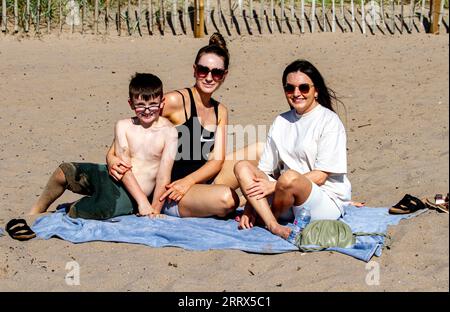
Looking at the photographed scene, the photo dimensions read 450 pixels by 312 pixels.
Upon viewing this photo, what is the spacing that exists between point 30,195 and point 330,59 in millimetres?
5292

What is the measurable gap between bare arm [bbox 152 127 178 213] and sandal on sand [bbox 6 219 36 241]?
87cm

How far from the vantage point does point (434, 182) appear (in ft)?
22.9

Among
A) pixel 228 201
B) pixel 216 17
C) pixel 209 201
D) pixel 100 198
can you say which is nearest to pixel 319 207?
pixel 228 201

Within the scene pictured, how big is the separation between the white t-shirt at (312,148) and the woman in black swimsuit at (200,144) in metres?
0.36

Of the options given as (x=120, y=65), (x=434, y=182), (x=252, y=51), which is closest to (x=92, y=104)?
(x=120, y=65)

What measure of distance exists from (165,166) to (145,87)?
55 cm

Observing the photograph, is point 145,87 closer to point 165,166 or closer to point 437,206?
point 165,166

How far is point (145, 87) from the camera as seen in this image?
621 centimetres

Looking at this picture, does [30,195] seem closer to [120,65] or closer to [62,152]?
[62,152]

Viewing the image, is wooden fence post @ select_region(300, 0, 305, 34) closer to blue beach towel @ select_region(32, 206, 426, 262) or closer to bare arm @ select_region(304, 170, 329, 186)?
blue beach towel @ select_region(32, 206, 426, 262)

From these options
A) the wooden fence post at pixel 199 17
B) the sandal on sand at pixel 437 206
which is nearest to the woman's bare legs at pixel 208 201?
the sandal on sand at pixel 437 206

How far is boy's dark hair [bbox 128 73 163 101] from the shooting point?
245 inches

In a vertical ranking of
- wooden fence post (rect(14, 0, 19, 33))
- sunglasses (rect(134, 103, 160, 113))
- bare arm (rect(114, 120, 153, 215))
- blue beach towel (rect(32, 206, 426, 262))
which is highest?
wooden fence post (rect(14, 0, 19, 33))

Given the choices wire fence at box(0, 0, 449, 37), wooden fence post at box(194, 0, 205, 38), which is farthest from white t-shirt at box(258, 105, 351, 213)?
wire fence at box(0, 0, 449, 37)
